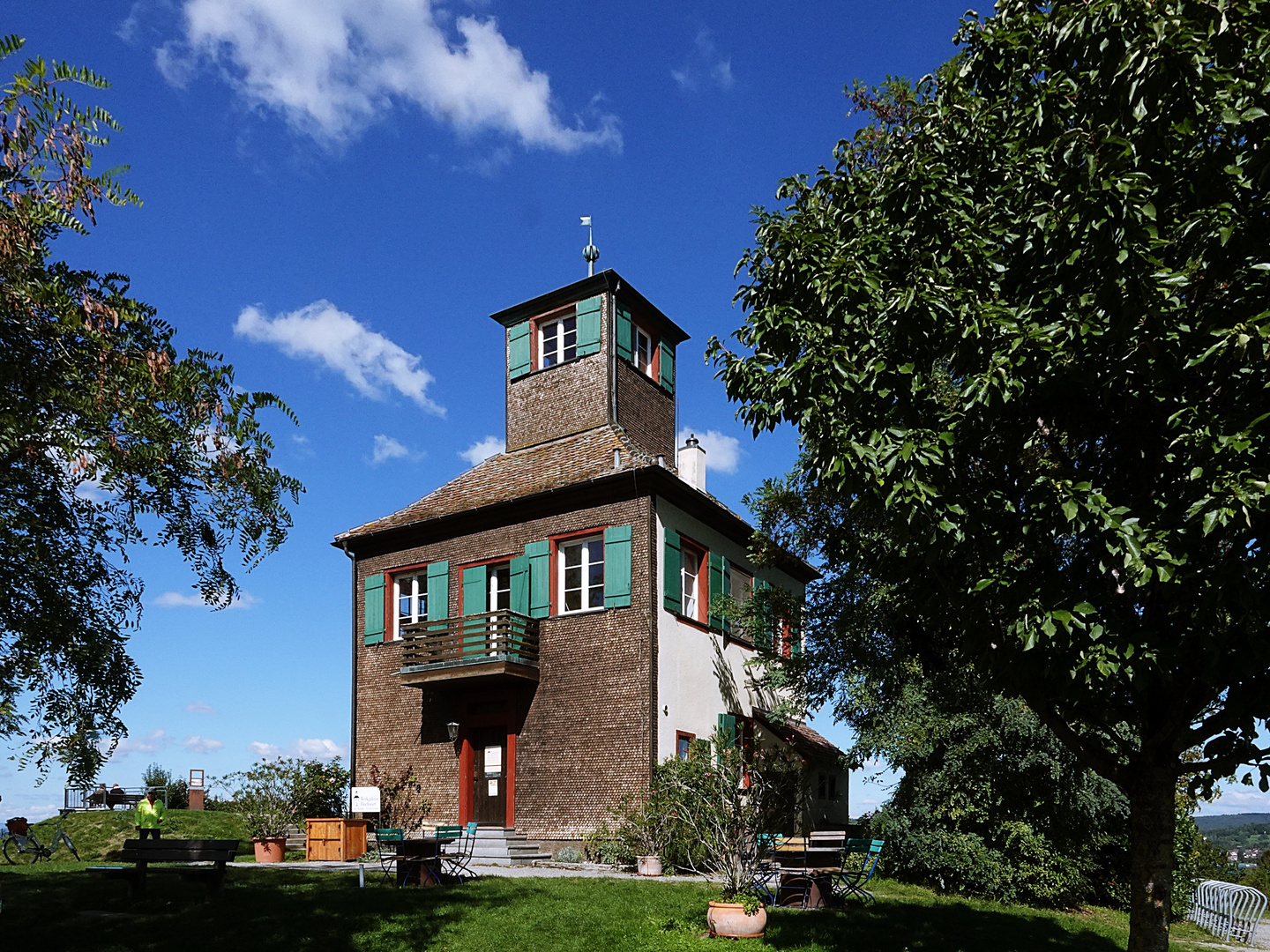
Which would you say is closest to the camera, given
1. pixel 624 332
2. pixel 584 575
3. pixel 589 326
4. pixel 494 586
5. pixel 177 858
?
pixel 177 858

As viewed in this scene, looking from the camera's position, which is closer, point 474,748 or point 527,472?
point 474,748

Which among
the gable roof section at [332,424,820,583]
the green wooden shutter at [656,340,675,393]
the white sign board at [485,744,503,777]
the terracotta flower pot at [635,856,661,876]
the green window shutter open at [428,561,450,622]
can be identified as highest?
the green wooden shutter at [656,340,675,393]

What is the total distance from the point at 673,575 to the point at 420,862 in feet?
25.6

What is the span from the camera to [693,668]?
792 inches

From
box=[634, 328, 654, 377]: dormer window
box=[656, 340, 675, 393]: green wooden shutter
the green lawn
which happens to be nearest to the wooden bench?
the green lawn

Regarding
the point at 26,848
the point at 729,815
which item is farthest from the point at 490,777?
the point at 729,815

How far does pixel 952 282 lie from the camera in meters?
6.89

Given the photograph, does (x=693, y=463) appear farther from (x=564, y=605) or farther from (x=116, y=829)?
(x=116, y=829)

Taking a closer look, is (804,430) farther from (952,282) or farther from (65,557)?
(65,557)

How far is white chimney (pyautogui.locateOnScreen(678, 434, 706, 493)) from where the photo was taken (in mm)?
23391

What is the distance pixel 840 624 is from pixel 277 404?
40.5 feet

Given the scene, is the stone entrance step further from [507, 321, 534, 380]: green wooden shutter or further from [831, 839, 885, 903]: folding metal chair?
[507, 321, 534, 380]: green wooden shutter

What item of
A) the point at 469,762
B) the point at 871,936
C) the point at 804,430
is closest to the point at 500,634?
the point at 469,762

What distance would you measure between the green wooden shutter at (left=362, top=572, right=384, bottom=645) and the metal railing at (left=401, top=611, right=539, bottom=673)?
187 centimetres
